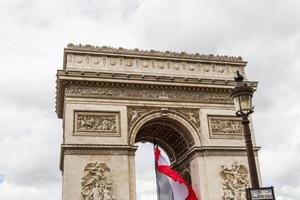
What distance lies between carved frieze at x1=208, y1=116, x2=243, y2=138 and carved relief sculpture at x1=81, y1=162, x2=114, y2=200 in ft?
21.9

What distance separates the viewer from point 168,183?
77.3ft

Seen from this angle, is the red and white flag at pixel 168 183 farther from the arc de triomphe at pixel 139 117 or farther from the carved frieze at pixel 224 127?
the carved frieze at pixel 224 127

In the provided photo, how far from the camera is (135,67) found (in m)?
23.8

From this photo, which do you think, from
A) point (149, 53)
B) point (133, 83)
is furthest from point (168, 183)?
point (149, 53)

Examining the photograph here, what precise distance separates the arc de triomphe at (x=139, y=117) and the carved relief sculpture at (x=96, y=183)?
0.05 m

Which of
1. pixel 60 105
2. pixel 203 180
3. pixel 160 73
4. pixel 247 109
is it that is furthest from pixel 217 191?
pixel 247 109

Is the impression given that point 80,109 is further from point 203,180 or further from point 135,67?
point 203,180

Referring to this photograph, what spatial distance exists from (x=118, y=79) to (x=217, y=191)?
8.20 meters

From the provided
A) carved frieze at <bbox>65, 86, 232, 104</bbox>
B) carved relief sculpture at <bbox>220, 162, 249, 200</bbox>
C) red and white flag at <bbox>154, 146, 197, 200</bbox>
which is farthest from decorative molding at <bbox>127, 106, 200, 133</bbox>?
carved relief sculpture at <bbox>220, 162, 249, 200</bbox>

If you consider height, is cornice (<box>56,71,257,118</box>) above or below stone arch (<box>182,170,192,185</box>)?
above

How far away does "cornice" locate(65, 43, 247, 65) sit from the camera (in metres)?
23.3

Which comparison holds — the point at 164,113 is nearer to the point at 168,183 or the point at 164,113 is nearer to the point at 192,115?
the point at 192,115

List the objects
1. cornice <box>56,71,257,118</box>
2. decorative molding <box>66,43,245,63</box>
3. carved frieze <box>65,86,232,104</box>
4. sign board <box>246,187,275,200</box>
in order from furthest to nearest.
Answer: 1. decorative molding <box>66,43,245,63</box>
2. carved frieze <box>65,86,232,104</box>
3. cornice <box>56,71,257,118</box>
4. sign board <box>246,187,275,200</box>

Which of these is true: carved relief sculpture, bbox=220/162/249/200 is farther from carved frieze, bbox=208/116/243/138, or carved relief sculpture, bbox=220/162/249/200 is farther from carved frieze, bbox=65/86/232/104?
carved frieze, bbox=65/86/232/104
